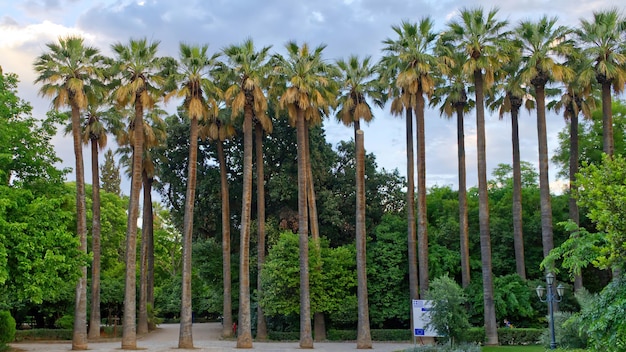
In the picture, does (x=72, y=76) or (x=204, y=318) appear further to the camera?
(x=204, y=318)

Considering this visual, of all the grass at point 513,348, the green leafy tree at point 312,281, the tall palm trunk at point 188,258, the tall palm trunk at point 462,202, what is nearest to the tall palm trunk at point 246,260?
the green leafy tree at point 312,281

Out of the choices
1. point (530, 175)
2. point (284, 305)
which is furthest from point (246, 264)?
point (530, 175)

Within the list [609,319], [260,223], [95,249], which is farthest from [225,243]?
[609,319]

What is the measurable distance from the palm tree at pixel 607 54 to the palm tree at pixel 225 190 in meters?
21.0

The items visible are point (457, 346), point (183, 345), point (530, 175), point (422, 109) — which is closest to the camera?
point (457, 346)

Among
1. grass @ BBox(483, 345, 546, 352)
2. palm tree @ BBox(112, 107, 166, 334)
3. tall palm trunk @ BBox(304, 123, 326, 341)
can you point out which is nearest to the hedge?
grass @ BBox(483, 345, 546, 352)

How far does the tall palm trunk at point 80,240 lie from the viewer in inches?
1272

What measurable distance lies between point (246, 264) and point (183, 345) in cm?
525

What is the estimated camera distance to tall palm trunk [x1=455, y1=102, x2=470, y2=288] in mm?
36250

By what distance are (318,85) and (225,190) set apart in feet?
31.3

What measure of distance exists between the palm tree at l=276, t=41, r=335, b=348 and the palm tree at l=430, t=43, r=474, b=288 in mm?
6739

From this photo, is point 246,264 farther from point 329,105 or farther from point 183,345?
point 329,105

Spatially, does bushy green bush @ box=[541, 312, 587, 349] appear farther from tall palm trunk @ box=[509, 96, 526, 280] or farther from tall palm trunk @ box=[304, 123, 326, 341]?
tall palm trunk @ box=[304, 123, 326, 341]

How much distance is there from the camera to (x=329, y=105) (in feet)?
122
